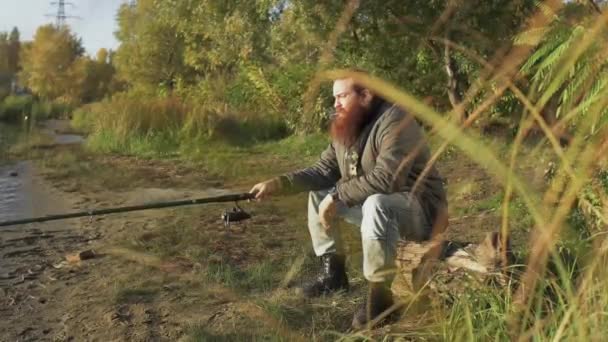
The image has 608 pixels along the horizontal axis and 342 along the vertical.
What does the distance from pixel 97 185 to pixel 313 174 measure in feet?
16.9

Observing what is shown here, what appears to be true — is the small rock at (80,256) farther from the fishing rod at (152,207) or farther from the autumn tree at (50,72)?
the autumn tree at (50,72)

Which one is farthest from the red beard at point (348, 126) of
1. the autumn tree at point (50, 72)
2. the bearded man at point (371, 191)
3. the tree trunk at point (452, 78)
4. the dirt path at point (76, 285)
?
the autumn tree at point (50, 72)

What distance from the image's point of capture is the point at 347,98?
338 centimetres

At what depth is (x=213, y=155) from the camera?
1148 centimetres

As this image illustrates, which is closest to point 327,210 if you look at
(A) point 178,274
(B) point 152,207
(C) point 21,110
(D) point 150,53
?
(B) point 152,207

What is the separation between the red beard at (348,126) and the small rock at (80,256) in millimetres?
2255

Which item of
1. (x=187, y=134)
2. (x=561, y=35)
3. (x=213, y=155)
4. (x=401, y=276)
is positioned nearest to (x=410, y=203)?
(x=401, y=276)

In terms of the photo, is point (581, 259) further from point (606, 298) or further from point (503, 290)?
point (606, 298)

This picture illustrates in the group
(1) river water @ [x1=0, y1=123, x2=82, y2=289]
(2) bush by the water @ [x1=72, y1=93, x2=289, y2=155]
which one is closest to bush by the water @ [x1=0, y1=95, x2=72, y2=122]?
(2) bush by the water @ [x1=72, y1=93, x2=289, y2=155]

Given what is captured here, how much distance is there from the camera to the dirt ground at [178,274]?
3420mm

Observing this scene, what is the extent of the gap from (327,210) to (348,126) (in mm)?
445

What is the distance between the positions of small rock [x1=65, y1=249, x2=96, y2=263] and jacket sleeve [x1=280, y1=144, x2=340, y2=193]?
6.21ft

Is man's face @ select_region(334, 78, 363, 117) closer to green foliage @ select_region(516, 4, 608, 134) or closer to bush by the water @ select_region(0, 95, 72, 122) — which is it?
green foliage @ select_region(516, 4, 608, 134)

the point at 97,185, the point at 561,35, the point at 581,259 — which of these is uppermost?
the point at 561,35
